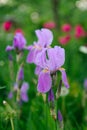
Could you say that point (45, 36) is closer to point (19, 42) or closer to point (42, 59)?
point (42, 59)

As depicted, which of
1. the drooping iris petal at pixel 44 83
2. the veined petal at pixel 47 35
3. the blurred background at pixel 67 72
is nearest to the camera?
the drooping iris petal at pixel 44 83

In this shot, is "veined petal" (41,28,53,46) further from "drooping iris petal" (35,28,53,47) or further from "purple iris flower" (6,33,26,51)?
"purple iris flower" (6,33,26,51)

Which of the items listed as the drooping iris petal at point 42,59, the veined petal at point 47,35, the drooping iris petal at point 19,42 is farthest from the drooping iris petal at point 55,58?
the drooping iris petal at point 19,42

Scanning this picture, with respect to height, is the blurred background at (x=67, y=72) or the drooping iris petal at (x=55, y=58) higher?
the drooping iris petal at (x=55, y=58)

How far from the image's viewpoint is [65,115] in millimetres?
2326

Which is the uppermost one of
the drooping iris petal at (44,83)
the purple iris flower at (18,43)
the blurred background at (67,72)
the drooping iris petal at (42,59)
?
the drooping iris petal at (42,59)

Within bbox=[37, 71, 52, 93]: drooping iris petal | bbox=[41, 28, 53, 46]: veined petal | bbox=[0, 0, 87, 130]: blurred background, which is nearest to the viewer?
bbox=[37, 71, 52, 93]: drooping iris petal

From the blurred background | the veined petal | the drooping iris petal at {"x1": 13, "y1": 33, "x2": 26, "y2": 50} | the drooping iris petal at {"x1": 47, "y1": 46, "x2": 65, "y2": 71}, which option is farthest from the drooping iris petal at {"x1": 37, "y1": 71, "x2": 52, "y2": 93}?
the drooping iris petal at {"x1": 13, "y1": 33, "x2": 26, "y2": 50}

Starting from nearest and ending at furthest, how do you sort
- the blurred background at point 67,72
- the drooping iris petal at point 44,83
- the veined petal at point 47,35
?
the drooping iris petal at point 44,83 < the veined petal at point 47,35 < the blurred background at point 67,72

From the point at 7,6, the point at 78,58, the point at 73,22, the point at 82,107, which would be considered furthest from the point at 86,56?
the point at 73,22

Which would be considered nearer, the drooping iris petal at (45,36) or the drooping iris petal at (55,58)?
the drooping iris petal at (55,58)

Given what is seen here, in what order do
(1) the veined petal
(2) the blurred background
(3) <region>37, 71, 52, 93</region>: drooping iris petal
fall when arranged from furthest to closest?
(2) the blurred background, (1) the veined petal, (3) <region>37, 71, 52, 93</region>: drooping iris petal

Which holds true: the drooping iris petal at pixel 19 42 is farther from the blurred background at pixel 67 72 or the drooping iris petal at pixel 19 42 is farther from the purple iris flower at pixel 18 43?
the blurred background at pixel 67 72

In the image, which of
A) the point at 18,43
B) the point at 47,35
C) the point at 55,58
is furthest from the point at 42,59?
the point at 18,43
